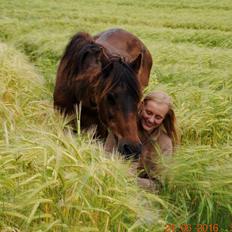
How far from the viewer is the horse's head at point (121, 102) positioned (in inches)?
142

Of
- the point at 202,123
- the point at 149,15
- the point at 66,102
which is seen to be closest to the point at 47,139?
the point at 66,102

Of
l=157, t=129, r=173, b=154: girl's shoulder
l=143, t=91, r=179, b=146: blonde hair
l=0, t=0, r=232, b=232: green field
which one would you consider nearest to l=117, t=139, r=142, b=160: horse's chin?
l=0, t=0, r=232, b=232: green field

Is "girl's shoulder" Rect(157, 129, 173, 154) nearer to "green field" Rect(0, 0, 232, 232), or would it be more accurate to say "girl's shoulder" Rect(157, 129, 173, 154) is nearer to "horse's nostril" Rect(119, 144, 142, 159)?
"green field" Rect(0, 0, 232, 232)

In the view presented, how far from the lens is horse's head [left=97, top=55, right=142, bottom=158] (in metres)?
3.61

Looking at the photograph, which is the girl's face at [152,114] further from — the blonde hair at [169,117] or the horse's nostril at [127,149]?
the horse's nostril at [127,149]

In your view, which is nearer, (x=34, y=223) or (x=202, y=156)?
(x=34, y=223)

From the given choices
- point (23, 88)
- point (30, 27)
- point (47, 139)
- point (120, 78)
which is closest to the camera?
point (47, 139)

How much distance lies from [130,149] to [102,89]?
21.5 inches

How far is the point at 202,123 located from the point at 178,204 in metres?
1.86

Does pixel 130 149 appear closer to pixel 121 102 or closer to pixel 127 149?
pixel 127 149

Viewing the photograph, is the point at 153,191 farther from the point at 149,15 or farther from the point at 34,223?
the point at 149,15

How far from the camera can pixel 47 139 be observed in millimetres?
3055

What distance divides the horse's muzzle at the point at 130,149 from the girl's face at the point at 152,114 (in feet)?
1.80

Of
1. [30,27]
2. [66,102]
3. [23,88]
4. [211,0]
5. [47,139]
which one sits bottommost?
[211,0]
